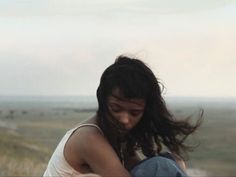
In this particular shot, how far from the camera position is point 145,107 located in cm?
211

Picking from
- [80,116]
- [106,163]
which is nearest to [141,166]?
[106,163]

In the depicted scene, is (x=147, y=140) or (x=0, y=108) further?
(x=0, y=108)

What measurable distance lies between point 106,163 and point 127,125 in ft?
0.47

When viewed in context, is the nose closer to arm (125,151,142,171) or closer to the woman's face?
the woman's face

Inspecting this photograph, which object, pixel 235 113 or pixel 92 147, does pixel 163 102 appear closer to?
pixel 92 147

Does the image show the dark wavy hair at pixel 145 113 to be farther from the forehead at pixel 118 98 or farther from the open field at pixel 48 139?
the open field at pixel 48 139

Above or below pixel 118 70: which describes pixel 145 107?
below

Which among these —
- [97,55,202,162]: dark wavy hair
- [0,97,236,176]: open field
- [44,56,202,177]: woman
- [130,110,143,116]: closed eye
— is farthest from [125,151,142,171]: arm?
[0,97,236,176]: open field

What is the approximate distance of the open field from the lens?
4.68m

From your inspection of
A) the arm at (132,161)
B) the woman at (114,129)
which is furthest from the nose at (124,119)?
the arm at (132,161)

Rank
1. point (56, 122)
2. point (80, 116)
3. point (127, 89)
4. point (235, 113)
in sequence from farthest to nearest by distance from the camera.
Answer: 1. point (56, 122)
2. point (235, 113)
3. point (80, 116)
4. point (127, 89)

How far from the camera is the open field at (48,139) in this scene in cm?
468

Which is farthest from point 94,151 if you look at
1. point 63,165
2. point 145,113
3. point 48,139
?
point 48,139

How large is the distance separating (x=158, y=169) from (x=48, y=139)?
317 cm
